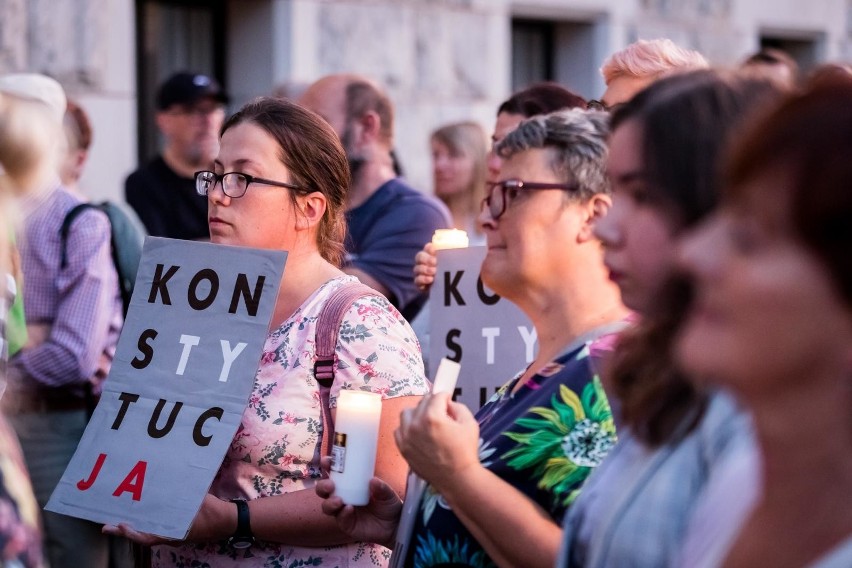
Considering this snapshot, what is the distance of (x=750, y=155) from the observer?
1193 mm

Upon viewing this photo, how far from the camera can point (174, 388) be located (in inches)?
114

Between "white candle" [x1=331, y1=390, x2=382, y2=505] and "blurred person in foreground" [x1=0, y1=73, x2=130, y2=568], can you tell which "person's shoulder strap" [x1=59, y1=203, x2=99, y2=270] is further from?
"white candle" [x1=331, y1=390, x2=382, y2=505]

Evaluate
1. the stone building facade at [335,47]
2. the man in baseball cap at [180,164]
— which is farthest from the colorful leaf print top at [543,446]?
the stone building facade at [335,47]

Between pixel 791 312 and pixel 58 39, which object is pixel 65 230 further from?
pixel 791 312

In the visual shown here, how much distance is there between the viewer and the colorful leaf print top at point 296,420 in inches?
110

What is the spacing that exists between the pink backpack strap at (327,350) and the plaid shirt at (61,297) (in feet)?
4.97

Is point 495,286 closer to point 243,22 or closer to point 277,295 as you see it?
point 277,295

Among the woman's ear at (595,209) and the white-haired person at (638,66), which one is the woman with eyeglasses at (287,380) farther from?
the white-haired person at (638,66)

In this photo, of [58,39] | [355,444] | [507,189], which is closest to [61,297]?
[355,444]

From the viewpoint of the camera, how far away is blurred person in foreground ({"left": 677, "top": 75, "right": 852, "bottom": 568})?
1.10 metres

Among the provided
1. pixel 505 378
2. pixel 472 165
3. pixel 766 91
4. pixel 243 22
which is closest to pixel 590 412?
pixel 766 91

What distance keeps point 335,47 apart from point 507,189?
5425 mm

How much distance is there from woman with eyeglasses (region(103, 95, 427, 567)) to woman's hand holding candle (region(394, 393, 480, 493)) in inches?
24.2

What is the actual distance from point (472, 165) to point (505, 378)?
9.72 ft
